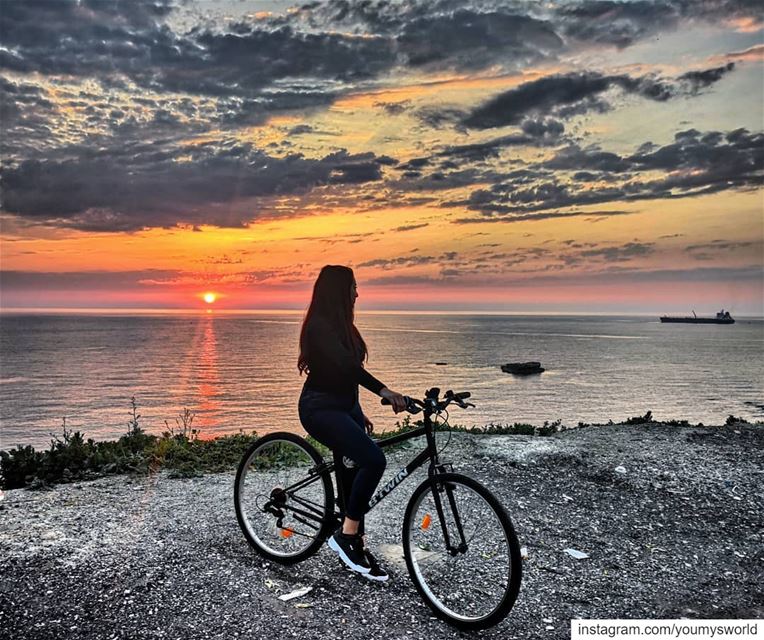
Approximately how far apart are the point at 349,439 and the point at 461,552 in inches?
54.8

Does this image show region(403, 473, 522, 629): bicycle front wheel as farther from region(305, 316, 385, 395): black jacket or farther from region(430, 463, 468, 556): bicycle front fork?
region(305, 316, 385, 395): black jacket

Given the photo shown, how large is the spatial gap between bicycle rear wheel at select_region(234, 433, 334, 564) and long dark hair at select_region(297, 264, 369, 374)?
1144 mm

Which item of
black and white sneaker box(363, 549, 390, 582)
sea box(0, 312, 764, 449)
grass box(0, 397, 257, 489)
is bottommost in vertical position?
sea box(0, 312, 764, 449)

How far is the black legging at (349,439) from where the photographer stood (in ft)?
17.4

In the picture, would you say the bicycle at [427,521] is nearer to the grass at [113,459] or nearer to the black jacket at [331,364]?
the black jacket at [331,364]

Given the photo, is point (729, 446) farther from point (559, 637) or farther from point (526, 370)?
point (526, 370)

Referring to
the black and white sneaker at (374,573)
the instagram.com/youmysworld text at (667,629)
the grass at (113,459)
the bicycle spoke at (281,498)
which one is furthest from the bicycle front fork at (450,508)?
the grass at (113,459)

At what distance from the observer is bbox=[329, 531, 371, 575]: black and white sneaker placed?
5590 mm

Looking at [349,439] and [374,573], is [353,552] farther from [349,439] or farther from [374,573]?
[349,439]

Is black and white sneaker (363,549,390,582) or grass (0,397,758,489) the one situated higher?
black and white sneaker (363,549,390,582)

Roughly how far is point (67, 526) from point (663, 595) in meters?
6.91

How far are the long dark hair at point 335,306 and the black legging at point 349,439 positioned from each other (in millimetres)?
431

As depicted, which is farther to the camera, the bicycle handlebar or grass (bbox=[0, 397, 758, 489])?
grass (bbox=[0, 397, 758, 489])

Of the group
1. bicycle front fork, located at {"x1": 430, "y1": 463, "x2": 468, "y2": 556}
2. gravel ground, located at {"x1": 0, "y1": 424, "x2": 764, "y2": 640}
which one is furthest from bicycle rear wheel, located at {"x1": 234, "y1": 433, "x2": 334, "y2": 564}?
bicycle front fork, located at {"x1": 430, "y1": 463, "x2": 468, "y2": 556}
